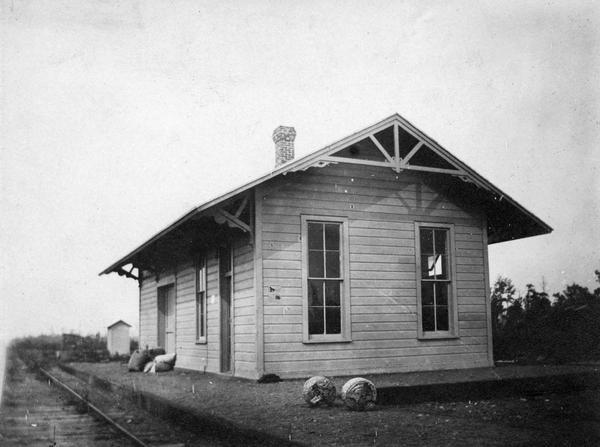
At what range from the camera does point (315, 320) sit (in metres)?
11.4

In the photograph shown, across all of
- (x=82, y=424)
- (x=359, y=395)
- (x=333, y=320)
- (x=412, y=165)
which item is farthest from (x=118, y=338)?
(x=359, y=395)

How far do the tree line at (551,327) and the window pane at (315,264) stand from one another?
579cm

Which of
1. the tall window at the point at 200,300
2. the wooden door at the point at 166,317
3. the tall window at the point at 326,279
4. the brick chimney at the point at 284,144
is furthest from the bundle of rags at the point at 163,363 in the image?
the brick chimney at the point at 284,144

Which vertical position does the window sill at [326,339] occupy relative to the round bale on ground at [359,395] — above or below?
above

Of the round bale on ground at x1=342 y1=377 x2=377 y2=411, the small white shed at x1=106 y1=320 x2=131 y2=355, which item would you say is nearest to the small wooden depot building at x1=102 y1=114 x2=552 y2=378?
the round bale on ground at x1=342 y1=377 x2=377 y2=411

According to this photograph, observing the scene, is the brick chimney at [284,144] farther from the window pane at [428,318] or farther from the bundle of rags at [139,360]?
the bundle of rags at [139,360]

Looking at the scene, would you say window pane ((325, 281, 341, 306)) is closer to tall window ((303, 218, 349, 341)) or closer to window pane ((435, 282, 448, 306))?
tall window ((303, 218, 349, 341))

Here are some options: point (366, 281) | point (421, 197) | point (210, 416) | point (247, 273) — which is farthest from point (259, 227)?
point (210, 416)

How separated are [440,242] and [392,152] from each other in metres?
2.09

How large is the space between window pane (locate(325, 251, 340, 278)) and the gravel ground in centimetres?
245

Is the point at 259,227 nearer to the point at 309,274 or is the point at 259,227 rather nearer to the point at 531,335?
the point at 309,274

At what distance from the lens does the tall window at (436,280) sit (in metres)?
12.4

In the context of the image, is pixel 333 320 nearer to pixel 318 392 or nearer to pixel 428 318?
pixel 428 318

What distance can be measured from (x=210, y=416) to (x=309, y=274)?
4.50 metres
